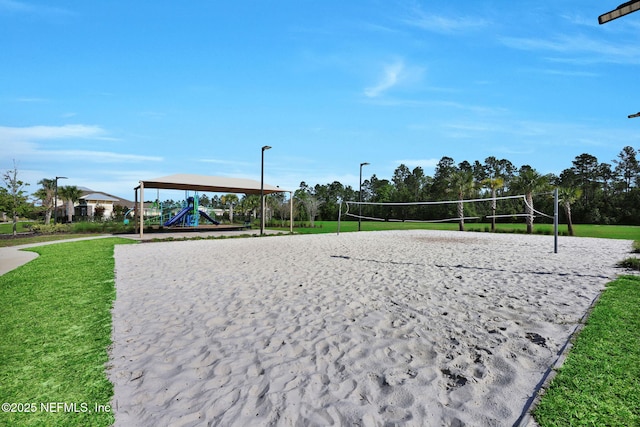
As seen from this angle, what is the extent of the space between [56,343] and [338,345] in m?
3.35

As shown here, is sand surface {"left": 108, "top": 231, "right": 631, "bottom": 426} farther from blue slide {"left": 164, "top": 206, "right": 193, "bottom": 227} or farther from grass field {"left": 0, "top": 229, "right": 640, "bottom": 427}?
blue slide {"left": 164, "top": 206, "right": 193, "bottom": 227}

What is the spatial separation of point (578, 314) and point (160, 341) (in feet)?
18.7

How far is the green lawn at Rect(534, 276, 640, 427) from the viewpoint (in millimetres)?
2500

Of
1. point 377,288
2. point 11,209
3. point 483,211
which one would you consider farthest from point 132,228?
point 483,211

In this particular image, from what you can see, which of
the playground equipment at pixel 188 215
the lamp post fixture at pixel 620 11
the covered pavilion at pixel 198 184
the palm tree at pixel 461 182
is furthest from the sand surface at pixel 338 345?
the palm tree at pixel 461 182

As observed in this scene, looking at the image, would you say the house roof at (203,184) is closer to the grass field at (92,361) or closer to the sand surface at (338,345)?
the sand surface at (338,345)

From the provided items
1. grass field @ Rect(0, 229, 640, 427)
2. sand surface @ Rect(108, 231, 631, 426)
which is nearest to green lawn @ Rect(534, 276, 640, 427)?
grass field @ Rect(0, 229, 640, 427)

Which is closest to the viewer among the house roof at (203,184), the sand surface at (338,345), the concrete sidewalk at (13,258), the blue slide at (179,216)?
the sand surface at (338,345)

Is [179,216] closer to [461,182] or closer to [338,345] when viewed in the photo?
[338,345]

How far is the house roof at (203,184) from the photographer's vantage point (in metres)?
18.9

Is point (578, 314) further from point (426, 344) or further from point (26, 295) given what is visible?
point (26, 295)

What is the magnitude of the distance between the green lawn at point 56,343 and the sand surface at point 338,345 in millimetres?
205

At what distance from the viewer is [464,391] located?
2.94 m

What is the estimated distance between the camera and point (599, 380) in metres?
3.00
